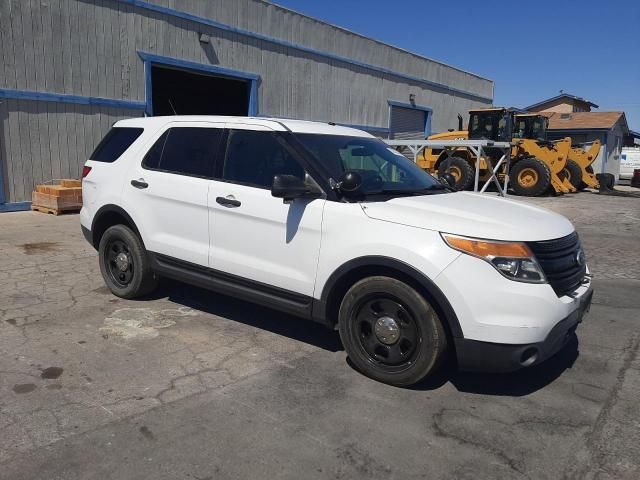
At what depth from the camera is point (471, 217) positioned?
11.9ft

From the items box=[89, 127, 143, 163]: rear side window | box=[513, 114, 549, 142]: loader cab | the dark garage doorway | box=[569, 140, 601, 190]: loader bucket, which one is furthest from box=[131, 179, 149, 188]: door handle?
box=[569, 140, 601, 190]: loader bucket

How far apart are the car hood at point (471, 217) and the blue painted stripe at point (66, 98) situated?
9.78 meters

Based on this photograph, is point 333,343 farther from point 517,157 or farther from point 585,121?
point 585,121

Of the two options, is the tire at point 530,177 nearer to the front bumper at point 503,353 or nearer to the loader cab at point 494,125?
the loader cab at point 494,125

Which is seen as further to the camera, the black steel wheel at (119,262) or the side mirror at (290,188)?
the black steel wheel at (119,262)

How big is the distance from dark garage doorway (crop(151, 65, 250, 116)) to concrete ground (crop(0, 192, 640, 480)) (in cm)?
1291

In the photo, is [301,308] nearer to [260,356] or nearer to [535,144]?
[260,356]

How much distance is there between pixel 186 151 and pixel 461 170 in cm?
1523

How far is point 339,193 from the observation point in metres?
3.89

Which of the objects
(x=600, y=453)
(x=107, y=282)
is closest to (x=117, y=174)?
(x=107, y=282)

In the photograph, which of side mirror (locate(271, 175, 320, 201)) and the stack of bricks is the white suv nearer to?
side mirror (locate(271, 175, 320, 201))

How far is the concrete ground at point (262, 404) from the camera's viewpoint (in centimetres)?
282

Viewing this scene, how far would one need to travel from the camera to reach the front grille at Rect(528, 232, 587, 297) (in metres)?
3.45

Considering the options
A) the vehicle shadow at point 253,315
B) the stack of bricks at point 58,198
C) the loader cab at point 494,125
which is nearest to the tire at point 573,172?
the loader cab at point 494,125
